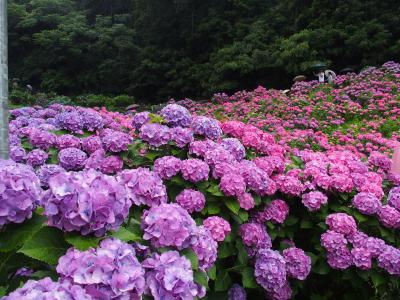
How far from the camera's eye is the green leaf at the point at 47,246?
122 cm

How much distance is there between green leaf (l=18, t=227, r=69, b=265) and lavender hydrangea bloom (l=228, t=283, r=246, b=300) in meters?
1.32

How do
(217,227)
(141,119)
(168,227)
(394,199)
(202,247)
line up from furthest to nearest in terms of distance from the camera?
(141,119)
(394,199)
(217,227)
(202,247)
(168,227)

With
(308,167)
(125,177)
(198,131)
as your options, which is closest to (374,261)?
(308,167)

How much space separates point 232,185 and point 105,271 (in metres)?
1.28

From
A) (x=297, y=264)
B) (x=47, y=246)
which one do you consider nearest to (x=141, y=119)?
(x=297, y=264)

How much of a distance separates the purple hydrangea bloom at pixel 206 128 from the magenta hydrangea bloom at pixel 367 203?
941 millimetres

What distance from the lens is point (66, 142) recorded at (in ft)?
10.2

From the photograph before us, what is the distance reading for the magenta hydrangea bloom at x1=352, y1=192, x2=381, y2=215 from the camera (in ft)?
8.64

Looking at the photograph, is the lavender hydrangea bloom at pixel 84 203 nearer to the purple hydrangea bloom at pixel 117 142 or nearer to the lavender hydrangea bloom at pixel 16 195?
the lavender hydrangea bloom at pixel 16 195

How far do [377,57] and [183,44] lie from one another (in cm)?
1011

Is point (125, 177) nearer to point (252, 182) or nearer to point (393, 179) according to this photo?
point (252, 182)

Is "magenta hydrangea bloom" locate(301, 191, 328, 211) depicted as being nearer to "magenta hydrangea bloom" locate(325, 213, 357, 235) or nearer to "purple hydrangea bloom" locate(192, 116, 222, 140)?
"magenta hydrangea bloom" locate(325, 213, 357, 235)

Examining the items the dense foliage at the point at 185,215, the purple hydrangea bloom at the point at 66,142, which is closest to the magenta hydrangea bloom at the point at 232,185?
the dense foliage at the point at 185,215

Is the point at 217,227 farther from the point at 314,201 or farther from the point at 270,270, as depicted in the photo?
the point at 314,201
